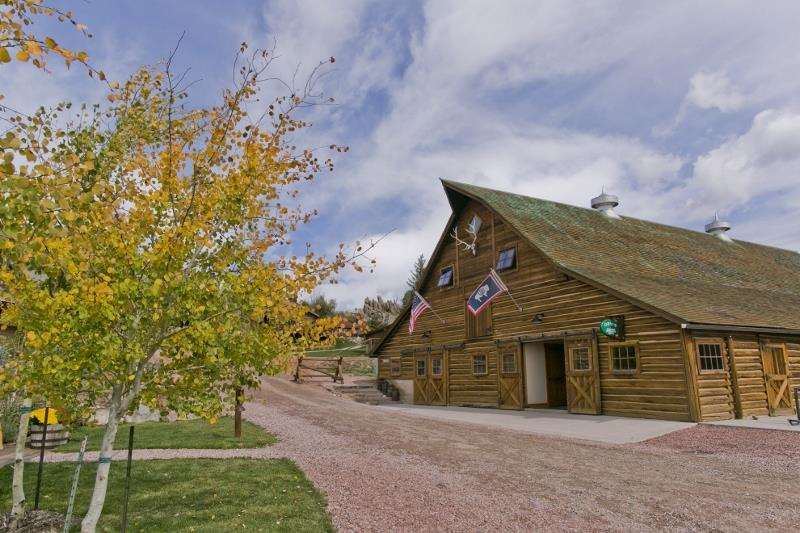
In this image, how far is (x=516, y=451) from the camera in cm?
1118

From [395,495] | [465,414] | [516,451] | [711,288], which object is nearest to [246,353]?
[395,495]

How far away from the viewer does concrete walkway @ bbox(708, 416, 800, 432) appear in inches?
509

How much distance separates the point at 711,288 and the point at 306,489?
723 inches

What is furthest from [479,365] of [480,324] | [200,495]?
[200,495]

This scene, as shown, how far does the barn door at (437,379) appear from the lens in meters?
24.0

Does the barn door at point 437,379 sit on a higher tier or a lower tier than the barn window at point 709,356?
lower

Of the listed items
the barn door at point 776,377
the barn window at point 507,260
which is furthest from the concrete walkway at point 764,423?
the barn window at point 507,260

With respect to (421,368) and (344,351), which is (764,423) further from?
(344,351)

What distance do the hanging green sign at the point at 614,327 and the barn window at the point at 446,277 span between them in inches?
370

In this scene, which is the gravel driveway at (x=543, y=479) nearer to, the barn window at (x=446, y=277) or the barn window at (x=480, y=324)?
the barn window at (x=480, y=324)

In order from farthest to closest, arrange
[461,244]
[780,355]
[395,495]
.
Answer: [461,244] → [780,355] → [395,495]

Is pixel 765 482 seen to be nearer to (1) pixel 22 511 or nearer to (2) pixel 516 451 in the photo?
(2) pixel 516 451

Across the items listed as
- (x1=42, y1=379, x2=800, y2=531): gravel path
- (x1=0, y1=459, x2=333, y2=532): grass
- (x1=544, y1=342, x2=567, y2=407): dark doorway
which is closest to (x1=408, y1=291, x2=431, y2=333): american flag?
(x1=544, y1=342, x2=567, y2=407): dark doorway

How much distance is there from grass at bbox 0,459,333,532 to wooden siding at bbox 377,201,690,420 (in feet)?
36.2
